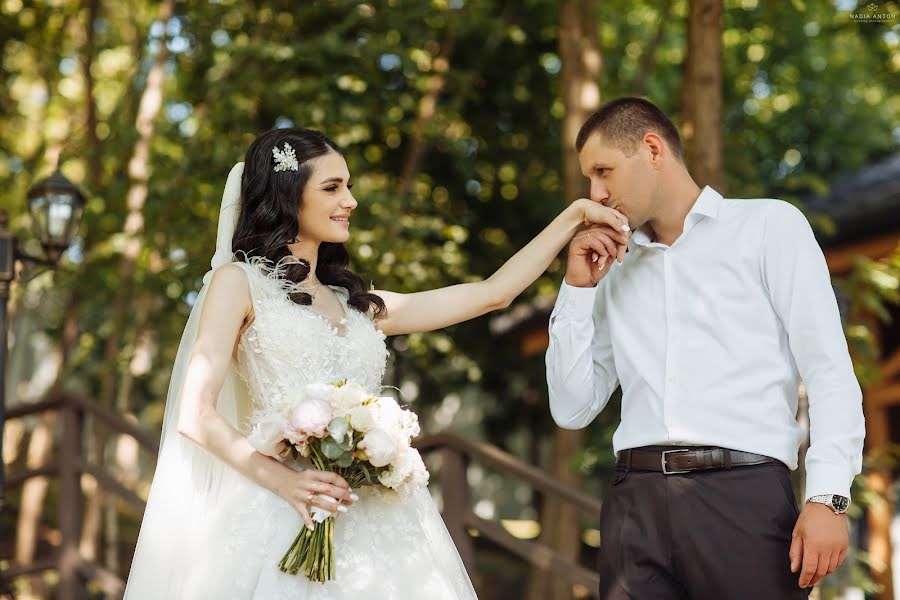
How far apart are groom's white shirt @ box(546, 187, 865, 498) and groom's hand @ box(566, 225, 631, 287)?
37 millimetres

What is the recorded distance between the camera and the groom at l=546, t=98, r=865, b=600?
8.30 ft

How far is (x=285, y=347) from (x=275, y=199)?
18.3 inches

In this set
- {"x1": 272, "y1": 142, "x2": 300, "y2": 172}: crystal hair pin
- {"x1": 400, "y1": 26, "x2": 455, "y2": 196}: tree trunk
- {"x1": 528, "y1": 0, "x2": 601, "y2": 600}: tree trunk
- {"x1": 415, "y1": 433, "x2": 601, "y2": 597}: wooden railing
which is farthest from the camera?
{"x1": 400, "y1": 26, "x2": 455, "y2": 196}: tree trunk

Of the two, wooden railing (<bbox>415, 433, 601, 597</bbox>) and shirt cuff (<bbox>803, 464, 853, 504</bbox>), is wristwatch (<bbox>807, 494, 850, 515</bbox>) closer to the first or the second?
shirt cuff (<bbox>803, 464, 853, 504</bbox>)

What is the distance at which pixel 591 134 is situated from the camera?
297 centimetres

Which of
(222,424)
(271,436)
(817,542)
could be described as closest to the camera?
(817,542)

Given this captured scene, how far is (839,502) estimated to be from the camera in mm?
2451

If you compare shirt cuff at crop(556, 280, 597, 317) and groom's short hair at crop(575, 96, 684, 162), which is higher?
groom's short hair at crop(575, 96, 684, 162)

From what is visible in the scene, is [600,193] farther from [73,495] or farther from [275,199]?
[73,495]

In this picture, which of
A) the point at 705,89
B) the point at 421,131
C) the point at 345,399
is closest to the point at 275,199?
the point at 345,399

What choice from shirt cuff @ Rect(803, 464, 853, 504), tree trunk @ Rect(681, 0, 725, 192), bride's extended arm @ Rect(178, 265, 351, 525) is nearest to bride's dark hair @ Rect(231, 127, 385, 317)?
bride's extended arm @ Rect(178, 265, 351, 525)

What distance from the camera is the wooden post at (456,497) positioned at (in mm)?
4629

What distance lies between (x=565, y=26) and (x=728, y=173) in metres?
1.78

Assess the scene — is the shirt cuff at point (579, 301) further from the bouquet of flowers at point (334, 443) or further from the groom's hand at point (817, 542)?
the groom's hand at point (817, 542)
